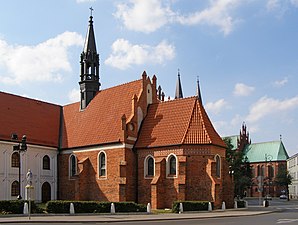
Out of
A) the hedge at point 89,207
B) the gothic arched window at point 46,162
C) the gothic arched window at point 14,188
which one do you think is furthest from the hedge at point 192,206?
the gothic arched window at point 46,162

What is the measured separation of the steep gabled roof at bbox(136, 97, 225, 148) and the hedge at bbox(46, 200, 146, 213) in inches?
330

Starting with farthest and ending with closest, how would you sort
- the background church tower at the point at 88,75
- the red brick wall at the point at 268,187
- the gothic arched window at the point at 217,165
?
the red brick wall at the point at 268,187 < the background church tower at the point at 88,75 < the gothic arched window at the point at 217,165

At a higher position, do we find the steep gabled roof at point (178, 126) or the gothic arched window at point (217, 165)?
the steep gabled roof at point (178, 126)

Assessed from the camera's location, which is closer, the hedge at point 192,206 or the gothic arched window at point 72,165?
the hedge at point 192,206

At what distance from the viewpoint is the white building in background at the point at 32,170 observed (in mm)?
44219

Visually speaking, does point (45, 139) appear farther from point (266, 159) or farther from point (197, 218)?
point (266, 159)

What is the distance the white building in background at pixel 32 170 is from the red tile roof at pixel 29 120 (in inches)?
41.8

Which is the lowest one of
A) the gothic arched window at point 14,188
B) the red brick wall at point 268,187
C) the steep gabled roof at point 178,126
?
the red brick wall at point 268,187

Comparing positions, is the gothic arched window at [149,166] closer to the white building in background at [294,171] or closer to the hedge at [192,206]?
the hedge at [192,206]

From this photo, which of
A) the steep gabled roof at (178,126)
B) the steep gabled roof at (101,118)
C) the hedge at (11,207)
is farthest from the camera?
the steep gabled roof at (101,118)

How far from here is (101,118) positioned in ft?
159

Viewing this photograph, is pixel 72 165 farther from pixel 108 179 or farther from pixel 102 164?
pixel 108 179

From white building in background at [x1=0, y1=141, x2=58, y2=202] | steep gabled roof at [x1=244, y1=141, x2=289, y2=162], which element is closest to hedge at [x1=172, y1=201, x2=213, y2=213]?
white building in background at [x1=0, y1=141, x2=58, y2=202]

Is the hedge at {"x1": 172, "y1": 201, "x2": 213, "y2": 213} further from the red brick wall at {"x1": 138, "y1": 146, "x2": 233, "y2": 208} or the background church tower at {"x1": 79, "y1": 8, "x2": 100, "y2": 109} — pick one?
the background church tower at {"x1": 79, "y1": 8, "x2": 100, "y2": 109}
